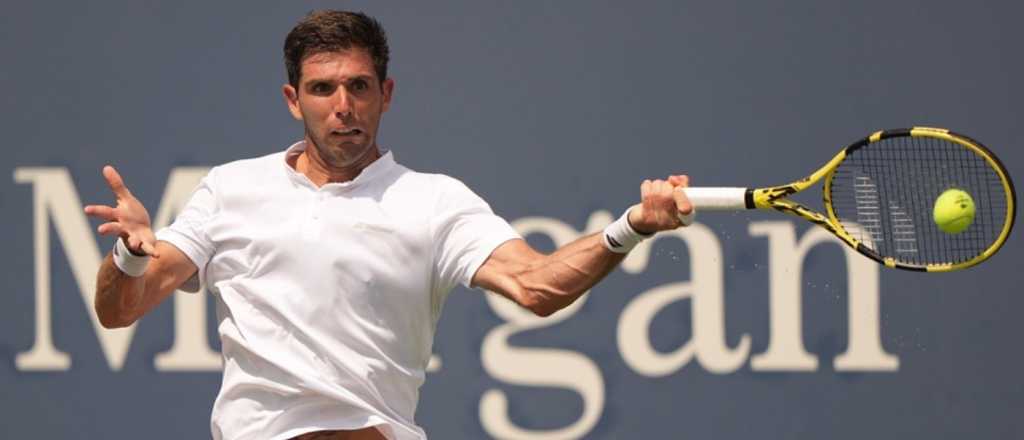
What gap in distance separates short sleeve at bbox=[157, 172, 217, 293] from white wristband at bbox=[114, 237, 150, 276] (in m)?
0.13

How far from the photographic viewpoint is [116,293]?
3674 mm

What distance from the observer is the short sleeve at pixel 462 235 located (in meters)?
3.71

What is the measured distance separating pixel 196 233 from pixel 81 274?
2183 mm

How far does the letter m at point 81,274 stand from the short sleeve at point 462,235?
216 cm

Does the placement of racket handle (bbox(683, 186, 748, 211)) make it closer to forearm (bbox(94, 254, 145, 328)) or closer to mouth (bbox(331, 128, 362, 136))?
mouth (bbox(331, 128, 362, 136))

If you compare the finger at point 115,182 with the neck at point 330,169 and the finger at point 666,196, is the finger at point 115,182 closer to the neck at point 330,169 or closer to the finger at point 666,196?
the neck at point 330,169

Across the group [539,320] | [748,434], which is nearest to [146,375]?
[539,320]

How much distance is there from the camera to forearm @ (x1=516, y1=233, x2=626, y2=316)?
356 centimetres

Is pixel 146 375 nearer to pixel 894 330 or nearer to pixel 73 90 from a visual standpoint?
pixel 73 90

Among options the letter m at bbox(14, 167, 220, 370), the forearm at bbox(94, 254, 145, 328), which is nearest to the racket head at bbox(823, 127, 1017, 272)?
the forearm at bbox(94, 254, 145, 328)

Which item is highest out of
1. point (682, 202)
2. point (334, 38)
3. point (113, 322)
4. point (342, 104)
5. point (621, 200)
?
point (334, 38)

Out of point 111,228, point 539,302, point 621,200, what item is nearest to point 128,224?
point 111,228

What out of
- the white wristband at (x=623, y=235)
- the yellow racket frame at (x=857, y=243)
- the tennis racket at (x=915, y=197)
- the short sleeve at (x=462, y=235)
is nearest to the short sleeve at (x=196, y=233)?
the short sleeve at (x=462, y=235)

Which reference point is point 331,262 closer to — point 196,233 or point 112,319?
point 196,233
